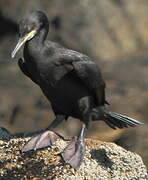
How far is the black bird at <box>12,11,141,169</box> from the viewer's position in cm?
849

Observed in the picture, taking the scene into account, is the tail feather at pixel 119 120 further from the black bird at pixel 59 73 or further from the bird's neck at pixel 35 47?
the bird's neck at pixel 35 47

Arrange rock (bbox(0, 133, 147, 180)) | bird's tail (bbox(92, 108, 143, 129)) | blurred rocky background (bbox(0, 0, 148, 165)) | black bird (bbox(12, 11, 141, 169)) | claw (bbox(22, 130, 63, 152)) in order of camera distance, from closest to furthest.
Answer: rock (bbox(0, 133, 147, 180)) → claw (bbox(22, 130, 63, 152)) → black bird (bbox(12, 11, 141, 169)) → bird's tail (bbox(92, 108, 143, 129)) → blurred rocky background (bbox(0, 0, 148, 165))

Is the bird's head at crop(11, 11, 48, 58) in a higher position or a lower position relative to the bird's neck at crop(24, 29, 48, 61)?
higher

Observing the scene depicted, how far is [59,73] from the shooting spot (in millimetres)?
8586

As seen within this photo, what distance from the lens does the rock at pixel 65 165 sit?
758 cm

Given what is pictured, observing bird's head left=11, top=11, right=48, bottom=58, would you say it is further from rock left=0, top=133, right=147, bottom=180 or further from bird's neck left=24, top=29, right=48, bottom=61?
rock left=0, top=133, right=147, bottom=180

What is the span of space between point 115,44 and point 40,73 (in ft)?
38.6

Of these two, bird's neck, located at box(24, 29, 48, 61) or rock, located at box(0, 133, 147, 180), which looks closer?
rock, located at box(0, 133, 147, 180)

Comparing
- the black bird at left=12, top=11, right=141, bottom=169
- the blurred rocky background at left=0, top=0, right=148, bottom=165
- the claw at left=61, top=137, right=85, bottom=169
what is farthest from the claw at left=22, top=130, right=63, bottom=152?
the blurred rocky background at left=0, top=0, right=148, bottom=165

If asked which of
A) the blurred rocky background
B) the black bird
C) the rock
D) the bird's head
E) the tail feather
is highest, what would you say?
the bird's head

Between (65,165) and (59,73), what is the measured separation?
123cm

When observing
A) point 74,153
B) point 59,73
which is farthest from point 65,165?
point 59,73

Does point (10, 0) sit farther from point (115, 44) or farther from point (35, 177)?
point (35, 177)

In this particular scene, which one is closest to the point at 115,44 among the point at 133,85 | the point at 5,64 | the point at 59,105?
the point at 5,64
